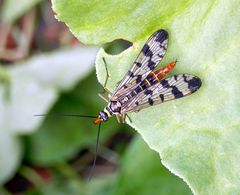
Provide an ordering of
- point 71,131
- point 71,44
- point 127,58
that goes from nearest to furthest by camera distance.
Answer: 1. point 127,58
2. point 71,131
3. point 71,44

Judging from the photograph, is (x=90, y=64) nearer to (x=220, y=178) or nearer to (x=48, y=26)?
(x=48, y=26)

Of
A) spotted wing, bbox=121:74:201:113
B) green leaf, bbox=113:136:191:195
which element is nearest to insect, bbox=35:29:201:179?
spotted wing, bbox=121:74:201:113

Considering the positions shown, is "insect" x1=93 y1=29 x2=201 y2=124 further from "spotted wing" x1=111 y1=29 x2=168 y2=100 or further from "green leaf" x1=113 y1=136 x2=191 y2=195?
"green leaf" x1=113 y1=136 x2=191 y2=195

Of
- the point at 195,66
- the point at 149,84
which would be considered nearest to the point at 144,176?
the point at 149,84

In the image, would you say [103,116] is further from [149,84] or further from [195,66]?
[195,66]

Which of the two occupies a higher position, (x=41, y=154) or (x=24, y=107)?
(x=24, y=107)

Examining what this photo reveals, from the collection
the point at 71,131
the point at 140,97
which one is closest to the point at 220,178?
the point at 140,97
